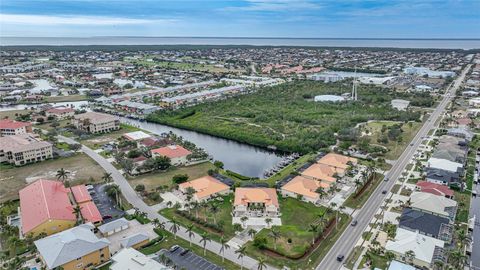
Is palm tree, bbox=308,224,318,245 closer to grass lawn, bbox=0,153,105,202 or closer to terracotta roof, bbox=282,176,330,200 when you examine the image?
terracotta roof, bbox=282,176,330,200

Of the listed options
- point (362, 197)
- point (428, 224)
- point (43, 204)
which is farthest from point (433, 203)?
point (43, 204)

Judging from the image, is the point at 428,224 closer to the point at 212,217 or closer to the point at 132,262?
the point at 212,217

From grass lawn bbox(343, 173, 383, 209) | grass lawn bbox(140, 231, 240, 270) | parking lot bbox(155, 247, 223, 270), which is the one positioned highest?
grass lawn bbox(343, 173, 383, 209)

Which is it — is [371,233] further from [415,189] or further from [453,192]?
[453,192]

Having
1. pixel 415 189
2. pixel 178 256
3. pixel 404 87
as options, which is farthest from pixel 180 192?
pixel 404 87

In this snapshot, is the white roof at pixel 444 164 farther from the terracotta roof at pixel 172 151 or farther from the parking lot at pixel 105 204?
the parking lot at pixel 105 204

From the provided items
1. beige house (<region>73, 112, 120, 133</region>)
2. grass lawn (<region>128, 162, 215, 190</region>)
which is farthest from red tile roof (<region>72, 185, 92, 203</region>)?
beige house (<region>73, 112, 120, 133</region>)

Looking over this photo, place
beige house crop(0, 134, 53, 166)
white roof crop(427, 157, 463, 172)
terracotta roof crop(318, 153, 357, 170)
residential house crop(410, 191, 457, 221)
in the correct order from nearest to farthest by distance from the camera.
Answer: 1. residential house crop(410, 191, 457, 221)
2. white roof crop(427, 157, 463, 172)
3. terracotta roof crop(318, 153, 357, 170)
4. beige house crop(0, 134, 53, 166)
